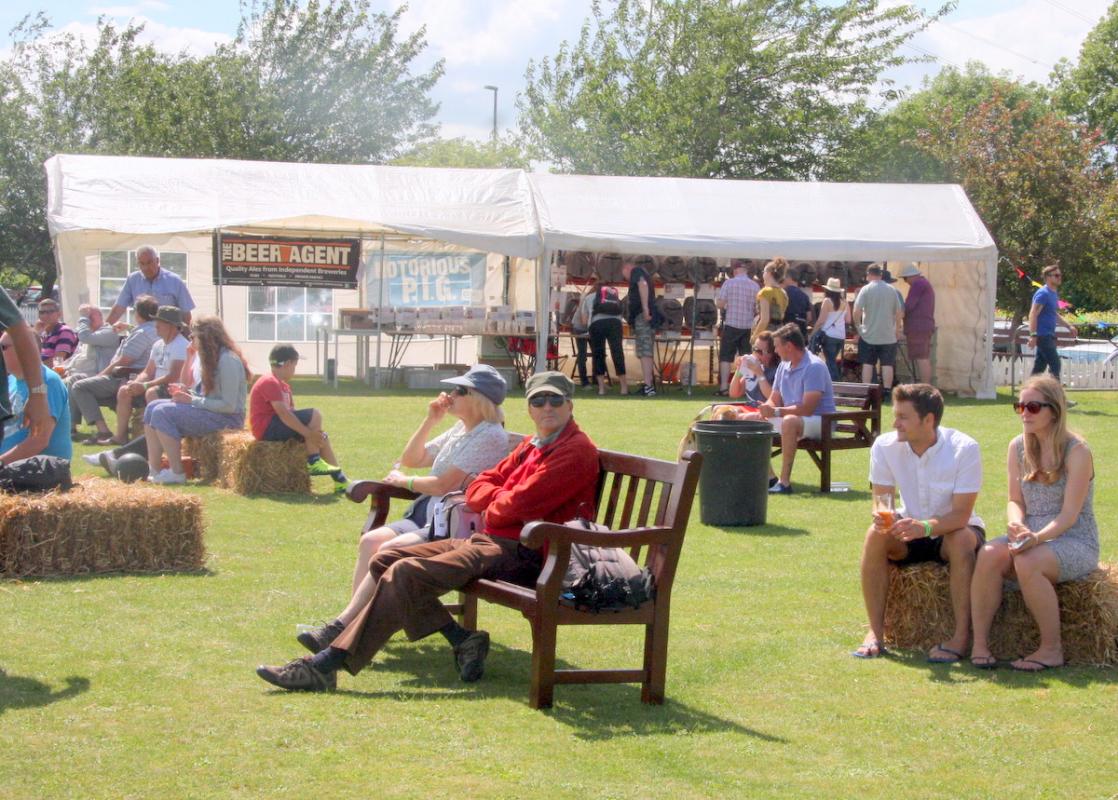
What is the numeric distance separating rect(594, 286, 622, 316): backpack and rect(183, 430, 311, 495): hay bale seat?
10.7 metres

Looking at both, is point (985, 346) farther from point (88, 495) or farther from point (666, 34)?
point (666, 34)

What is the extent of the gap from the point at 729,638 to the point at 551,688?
1470 millimetres

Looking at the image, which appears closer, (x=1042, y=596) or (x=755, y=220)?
(x=1042, y=596)

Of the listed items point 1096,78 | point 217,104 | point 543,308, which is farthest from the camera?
point 1096,78

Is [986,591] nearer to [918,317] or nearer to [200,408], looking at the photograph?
[200,408]

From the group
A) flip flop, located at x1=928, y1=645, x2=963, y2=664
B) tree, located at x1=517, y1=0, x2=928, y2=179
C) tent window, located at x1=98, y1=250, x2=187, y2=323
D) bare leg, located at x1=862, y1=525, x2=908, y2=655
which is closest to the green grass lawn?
flip flop, located at x1=928, y1=645, x2=963, y2=664

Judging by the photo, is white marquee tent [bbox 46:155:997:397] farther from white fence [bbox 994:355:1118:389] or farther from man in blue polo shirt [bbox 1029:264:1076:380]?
white fence [bbox 994:355:1118:389]

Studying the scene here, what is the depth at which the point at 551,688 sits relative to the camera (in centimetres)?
545

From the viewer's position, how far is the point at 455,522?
20.4 ft

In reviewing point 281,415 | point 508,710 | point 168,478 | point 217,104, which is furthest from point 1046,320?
point 217,104

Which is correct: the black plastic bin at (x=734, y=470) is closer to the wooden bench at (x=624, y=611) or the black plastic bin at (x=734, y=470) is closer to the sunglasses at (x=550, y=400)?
the wooden bench at (x=624, y=611)

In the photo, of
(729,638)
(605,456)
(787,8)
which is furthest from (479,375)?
(787,8)

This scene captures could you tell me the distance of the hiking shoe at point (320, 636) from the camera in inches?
229

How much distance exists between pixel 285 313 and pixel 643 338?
19.8ft
